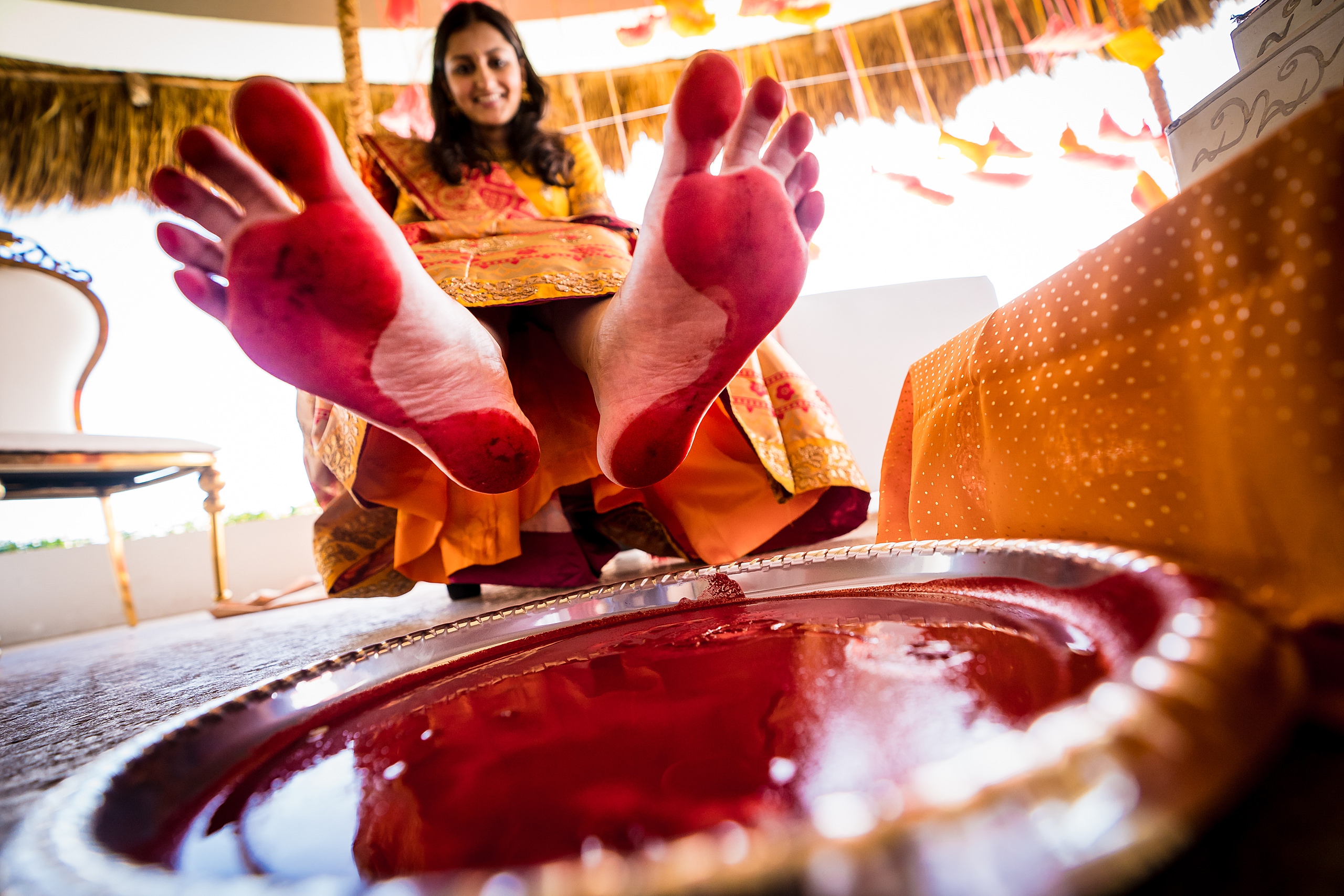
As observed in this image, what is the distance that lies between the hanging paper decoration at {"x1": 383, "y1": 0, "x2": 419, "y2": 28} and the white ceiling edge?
123mm

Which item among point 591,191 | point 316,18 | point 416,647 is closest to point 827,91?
point 316,18

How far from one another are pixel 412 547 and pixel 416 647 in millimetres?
510

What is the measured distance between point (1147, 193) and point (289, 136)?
2177 mm

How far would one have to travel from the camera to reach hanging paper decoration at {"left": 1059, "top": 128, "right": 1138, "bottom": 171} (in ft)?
8.11

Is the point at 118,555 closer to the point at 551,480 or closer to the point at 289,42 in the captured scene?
the point at 551,480

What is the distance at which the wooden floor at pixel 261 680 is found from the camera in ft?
0.50

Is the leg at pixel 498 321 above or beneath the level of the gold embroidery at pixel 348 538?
above

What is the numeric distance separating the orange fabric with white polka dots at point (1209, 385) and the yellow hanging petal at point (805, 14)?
2.32 m

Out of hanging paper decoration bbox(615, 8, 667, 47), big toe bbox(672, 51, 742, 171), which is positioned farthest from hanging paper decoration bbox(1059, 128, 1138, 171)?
big toe bbox(672, 51, 742, 171)

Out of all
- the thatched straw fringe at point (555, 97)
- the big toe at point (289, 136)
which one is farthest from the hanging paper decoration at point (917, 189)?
the big toe at point (289, 136)

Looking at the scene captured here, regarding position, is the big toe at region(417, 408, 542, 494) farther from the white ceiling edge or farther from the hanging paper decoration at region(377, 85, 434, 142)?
the white ceiling edge

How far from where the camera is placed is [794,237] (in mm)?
538

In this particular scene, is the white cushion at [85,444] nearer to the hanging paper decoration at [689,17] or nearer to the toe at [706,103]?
the toe at [706,103]

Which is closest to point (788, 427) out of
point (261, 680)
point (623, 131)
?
point (261, 680)
